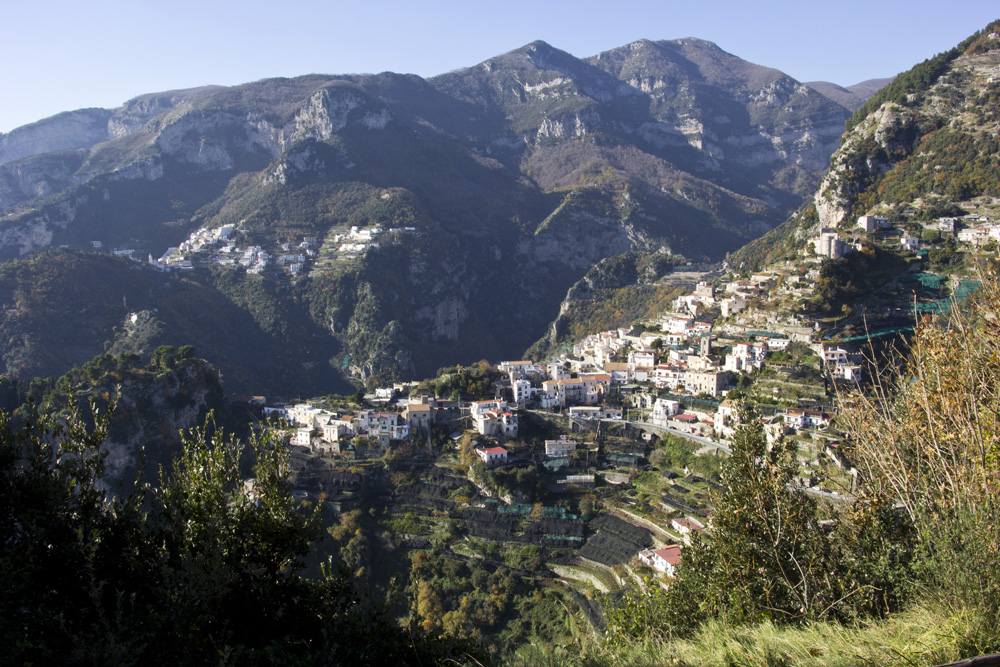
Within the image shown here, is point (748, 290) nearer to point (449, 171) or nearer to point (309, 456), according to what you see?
point (309, 456)

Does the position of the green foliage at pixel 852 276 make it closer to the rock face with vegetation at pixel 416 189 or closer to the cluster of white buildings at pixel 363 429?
the cluster of white buildings at pixel 363 429

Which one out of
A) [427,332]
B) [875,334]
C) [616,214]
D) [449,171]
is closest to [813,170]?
[616,214]

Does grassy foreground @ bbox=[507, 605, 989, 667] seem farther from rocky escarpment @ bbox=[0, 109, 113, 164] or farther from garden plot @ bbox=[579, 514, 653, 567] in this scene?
rocky escarpment @ bbox=[0, 109, 113, 164]

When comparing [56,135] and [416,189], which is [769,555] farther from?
[56,135]

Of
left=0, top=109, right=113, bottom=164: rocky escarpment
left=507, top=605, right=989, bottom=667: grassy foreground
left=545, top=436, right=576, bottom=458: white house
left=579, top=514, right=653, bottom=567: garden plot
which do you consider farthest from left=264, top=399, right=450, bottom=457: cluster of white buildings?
left=0, top=109, right=113, bottom=164: rocky escarpment

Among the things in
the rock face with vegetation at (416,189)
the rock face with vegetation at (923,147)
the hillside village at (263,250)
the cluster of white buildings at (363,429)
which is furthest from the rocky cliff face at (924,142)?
the hillside village at (263,250)

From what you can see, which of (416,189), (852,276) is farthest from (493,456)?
(416,189)
